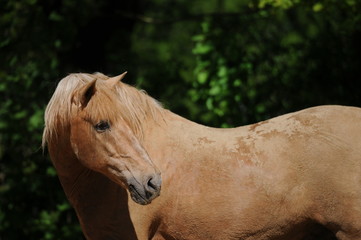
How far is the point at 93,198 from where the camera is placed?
352cm

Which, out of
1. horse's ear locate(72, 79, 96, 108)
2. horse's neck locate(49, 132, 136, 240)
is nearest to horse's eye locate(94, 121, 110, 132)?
horse's ear locate(72, 79, 96, 108)

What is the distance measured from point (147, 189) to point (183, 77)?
3.06m

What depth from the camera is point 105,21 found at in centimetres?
668

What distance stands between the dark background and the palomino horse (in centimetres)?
205

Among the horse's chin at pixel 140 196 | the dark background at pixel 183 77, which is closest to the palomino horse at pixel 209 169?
the horse's chin at pixel 140 196

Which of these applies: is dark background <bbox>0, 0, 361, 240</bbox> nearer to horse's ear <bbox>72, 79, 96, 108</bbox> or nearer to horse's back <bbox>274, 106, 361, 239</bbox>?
horse's back <bbox>274, 106, 361, 239</bbox>

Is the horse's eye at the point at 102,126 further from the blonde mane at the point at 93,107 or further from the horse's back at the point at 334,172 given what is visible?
the horse's back at the point at 334,172

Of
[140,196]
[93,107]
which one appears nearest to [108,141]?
[93,107]

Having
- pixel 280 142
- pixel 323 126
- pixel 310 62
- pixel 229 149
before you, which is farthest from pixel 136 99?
pixel 310 62

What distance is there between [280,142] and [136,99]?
0.84m

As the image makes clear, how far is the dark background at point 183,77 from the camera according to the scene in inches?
222

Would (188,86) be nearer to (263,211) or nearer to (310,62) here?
A: (310,62)

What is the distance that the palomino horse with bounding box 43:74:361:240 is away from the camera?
129 inches

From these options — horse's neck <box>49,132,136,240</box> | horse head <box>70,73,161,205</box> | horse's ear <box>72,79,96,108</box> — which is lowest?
horse's neck <box>49,132,136,240</box>
